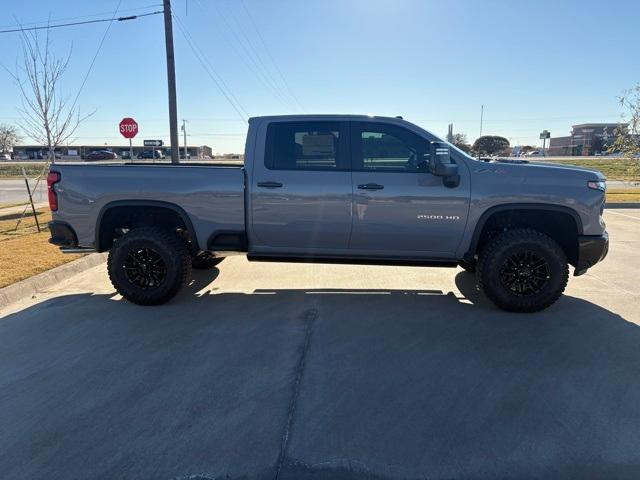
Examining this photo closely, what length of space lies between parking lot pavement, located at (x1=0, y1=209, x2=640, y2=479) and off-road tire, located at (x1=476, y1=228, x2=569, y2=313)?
0.19 metres

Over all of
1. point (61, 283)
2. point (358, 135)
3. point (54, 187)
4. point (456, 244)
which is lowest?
point (61, 283)

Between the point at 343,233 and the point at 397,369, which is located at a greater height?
the point at 343,233

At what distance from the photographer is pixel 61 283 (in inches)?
227

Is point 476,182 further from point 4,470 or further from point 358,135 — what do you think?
point 4,470

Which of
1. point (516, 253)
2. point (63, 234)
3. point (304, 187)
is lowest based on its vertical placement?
point (516, 253)

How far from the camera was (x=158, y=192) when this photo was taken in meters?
4.57

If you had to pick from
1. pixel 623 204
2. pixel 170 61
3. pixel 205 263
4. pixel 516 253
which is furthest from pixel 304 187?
pixel 623 204

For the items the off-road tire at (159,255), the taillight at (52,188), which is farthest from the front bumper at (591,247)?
the taillight at (52,188)

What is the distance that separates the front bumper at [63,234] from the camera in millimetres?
4695

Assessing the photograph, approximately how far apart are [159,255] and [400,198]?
268 centimetres

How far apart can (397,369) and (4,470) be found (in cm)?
255

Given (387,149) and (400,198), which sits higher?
(387,149)

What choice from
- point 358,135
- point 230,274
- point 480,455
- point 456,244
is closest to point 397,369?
point 480,455

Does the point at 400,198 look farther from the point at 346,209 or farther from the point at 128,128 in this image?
the point at 128,128
